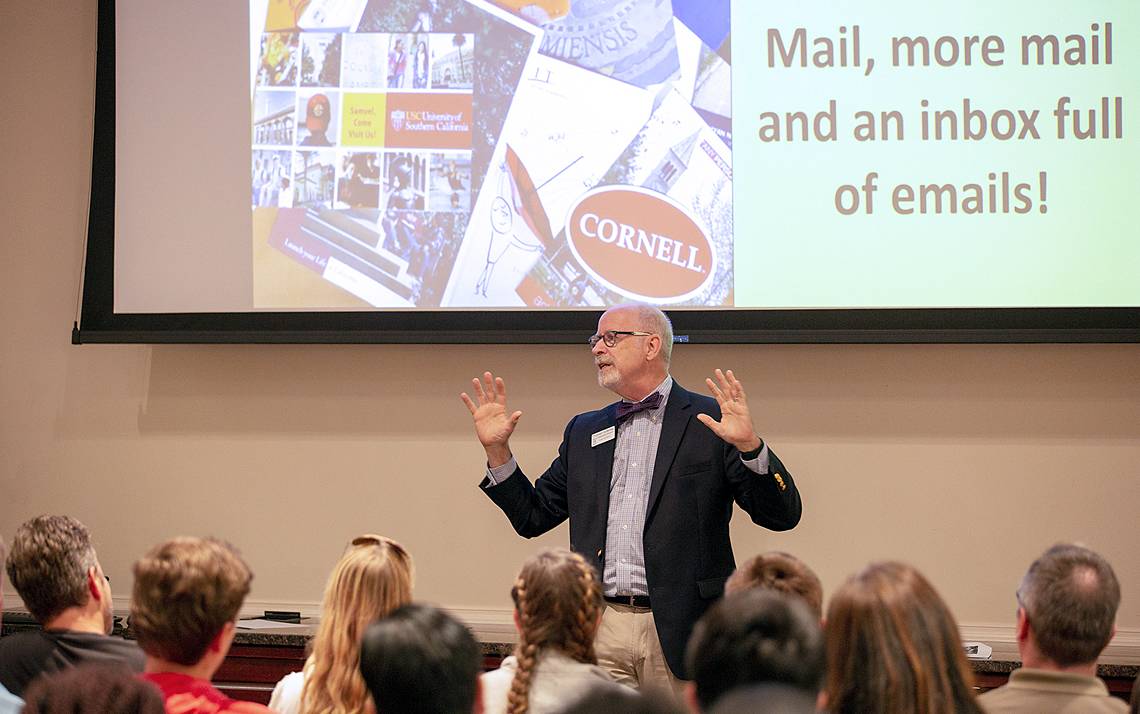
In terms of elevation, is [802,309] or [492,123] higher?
[492,123]

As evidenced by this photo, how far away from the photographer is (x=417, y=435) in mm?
4352

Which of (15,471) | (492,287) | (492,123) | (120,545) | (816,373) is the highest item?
(492,123)

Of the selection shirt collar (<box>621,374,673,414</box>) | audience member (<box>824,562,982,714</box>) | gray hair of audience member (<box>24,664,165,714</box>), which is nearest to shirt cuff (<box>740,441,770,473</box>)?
shirt collar (<box>621,374,673,414</box>)

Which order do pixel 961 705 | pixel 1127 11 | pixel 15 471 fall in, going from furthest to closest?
pixel 15 471 → pixel 1127 11 → pixel 961 705

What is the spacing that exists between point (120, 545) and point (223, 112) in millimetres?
1678

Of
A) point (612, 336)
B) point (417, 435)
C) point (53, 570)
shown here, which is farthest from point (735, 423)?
point (53, 570)

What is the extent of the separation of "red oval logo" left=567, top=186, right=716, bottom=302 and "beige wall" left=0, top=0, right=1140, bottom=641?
0.29 m

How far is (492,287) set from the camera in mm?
4188

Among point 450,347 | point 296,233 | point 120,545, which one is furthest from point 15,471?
point 450,347

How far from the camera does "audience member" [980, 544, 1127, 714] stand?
1.93 m

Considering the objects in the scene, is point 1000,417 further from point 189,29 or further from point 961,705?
point 189,29

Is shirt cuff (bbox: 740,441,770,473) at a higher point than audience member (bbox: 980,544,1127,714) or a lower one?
higher

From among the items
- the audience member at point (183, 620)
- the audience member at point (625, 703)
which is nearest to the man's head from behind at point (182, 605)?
the audience member at point (183, 620)

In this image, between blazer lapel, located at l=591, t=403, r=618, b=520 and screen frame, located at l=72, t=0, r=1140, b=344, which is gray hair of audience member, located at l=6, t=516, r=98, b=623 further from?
screen frame, located at l=72, t=0, r=1140, b=344
